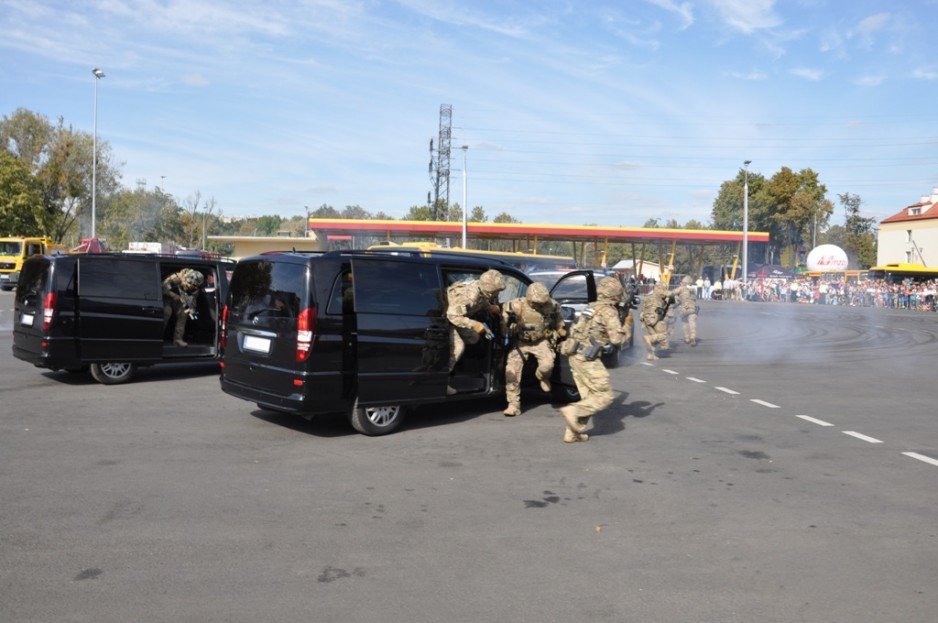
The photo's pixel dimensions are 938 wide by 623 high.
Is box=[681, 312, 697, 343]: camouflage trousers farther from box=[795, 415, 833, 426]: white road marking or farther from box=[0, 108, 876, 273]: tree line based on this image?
box=[0, 108, 876, 273]: tree line

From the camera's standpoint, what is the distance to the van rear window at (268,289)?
727cm

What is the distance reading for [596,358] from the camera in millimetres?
7805

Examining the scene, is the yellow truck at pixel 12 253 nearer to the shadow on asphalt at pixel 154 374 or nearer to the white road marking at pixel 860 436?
the shadow on asphalt at pixel 154 374

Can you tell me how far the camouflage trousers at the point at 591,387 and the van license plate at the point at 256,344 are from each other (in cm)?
299

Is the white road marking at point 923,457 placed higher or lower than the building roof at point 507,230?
lower

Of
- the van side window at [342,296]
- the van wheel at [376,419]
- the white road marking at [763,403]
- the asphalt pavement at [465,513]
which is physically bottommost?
the asphalt pavement at [465,513]

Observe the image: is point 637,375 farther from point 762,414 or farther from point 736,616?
point 736,616

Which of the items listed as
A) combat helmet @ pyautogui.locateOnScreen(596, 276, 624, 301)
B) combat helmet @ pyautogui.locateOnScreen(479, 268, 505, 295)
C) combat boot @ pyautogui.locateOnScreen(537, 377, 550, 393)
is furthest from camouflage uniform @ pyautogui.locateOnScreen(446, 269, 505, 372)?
combat boot @ pyautogui.locateOnScreen(537, 377, 550, 393)

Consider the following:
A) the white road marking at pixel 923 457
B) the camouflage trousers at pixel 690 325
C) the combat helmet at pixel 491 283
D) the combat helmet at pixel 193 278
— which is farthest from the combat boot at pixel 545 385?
the camouflage trousers at pixel 690 325

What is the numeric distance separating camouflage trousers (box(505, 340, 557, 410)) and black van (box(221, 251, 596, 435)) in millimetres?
673

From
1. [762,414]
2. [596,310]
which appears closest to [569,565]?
[596,310]

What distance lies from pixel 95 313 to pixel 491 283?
5.51 metres

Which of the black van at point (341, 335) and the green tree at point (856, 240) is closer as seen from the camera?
the black van at point (341, 335)

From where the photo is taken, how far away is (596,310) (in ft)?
26.4
